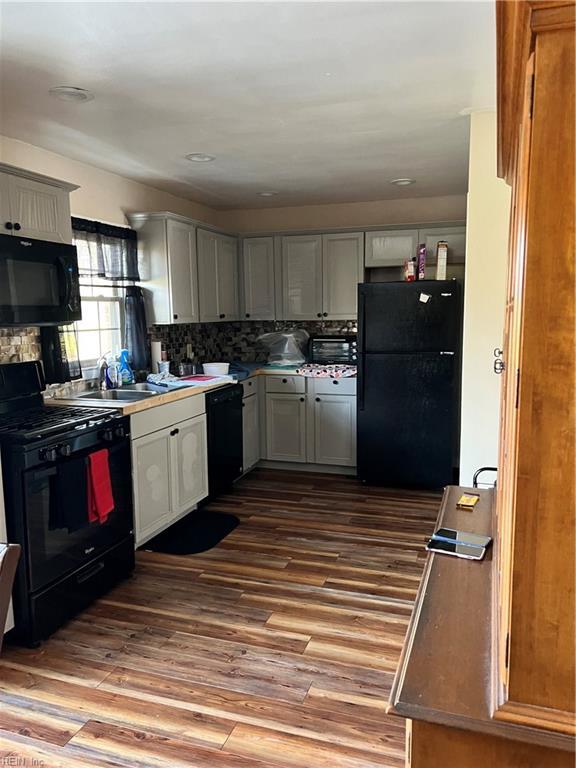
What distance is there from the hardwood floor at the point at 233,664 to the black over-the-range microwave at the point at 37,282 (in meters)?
1.47

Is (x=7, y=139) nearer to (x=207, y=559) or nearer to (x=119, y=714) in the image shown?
(x=207, y=559)

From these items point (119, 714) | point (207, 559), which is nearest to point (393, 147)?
point (207, 559)

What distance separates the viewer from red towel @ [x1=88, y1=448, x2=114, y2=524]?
2.75m

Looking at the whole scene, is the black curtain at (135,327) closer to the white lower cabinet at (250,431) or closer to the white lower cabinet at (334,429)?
the white lower cabinet at (250,431)

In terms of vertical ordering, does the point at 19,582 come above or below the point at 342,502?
above

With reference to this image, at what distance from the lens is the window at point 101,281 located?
384 centimetres

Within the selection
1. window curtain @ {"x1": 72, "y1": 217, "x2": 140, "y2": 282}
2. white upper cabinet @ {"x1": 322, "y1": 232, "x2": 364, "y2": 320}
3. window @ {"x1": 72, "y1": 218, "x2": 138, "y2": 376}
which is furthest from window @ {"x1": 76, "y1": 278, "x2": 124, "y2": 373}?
white upper cabinet @ {"x1": 322, "y1": 232, "x2": 364, "y2": 320}

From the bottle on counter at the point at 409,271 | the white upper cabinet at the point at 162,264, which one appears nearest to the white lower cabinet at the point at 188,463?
the white upper cabinet at the point at 162,264

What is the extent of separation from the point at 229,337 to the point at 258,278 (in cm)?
73

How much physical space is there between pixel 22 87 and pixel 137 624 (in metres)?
2.44

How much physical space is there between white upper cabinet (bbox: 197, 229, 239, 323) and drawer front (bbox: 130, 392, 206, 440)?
1087 millimetres

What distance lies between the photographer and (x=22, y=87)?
97.3 inches

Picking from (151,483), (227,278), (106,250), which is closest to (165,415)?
(151,483)

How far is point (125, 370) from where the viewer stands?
13.2 feet
